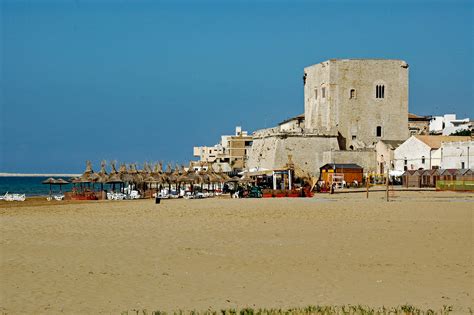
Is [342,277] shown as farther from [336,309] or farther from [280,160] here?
[280,160]

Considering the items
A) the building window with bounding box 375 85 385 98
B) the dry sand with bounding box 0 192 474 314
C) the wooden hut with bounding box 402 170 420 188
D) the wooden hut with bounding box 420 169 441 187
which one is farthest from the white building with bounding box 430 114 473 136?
the dry sand with bounding box 0 192 474 314

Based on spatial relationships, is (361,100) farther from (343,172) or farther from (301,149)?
(343,172)

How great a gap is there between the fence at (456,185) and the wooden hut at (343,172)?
960 cm

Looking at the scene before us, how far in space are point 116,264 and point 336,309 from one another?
5.03m

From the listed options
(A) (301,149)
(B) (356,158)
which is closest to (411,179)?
(B) (356,158)

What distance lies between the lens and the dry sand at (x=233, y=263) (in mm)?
9742

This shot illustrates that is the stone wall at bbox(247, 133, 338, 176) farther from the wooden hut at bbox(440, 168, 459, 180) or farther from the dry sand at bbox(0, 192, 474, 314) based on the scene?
the dry sand at bbox(0, 192, 474, 314)

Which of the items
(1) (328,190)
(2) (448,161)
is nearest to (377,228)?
(1) (328,190)

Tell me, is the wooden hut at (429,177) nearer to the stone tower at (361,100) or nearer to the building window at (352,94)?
the stone tower at (361,100)

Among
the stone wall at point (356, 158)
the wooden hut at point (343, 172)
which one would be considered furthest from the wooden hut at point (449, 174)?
the stone wall at point (356, 158)

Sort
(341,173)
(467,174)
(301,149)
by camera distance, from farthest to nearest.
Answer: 1. (301,149)
2. (341,173)
3. (467,174)

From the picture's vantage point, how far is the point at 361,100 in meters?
57.8

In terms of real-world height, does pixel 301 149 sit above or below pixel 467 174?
above

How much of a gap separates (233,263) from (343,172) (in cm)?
4001
